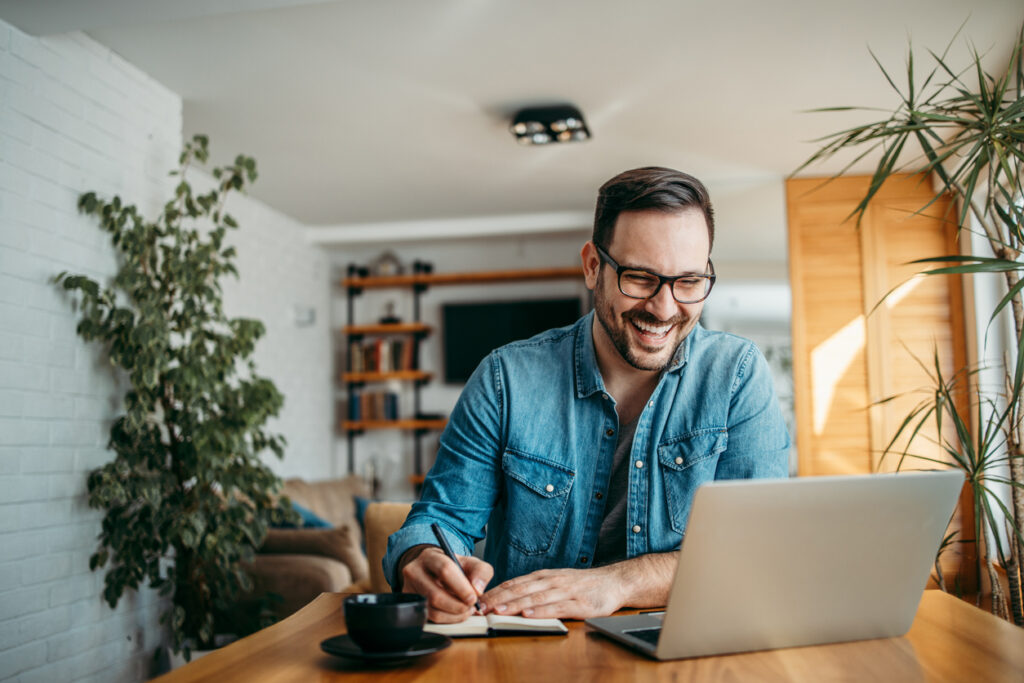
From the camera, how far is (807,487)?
0.82 m

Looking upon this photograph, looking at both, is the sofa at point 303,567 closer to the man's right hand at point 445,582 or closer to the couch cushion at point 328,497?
the couch cushion at point 328,497

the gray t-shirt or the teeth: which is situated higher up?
the teeth

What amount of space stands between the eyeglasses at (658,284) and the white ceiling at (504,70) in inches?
71.1

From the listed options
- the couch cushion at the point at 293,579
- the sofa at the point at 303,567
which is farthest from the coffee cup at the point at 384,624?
the couch cushion at the point at 293,579

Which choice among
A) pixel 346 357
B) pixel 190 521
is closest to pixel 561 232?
pixel 346 357

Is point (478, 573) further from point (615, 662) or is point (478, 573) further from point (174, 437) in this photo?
point (174, 437)

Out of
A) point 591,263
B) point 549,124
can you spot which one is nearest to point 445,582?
point 591,263

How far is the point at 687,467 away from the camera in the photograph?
139 centimetres

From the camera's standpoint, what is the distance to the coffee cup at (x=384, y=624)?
820mm

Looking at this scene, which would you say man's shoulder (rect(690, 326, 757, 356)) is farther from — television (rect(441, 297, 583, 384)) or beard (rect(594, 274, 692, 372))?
television (rect(441, 297, 583, 384))

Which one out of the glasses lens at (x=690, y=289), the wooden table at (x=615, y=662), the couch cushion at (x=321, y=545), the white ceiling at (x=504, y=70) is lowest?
the couch cushion at (x=321, y=545)

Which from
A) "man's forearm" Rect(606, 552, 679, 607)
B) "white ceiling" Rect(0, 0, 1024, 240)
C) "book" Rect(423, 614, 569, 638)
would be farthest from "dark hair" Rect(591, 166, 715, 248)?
"white ceiling" Rect(0, 0, 1024, 240)

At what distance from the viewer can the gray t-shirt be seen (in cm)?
141

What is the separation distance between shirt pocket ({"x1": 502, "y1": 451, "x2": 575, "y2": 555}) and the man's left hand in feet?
0.91
